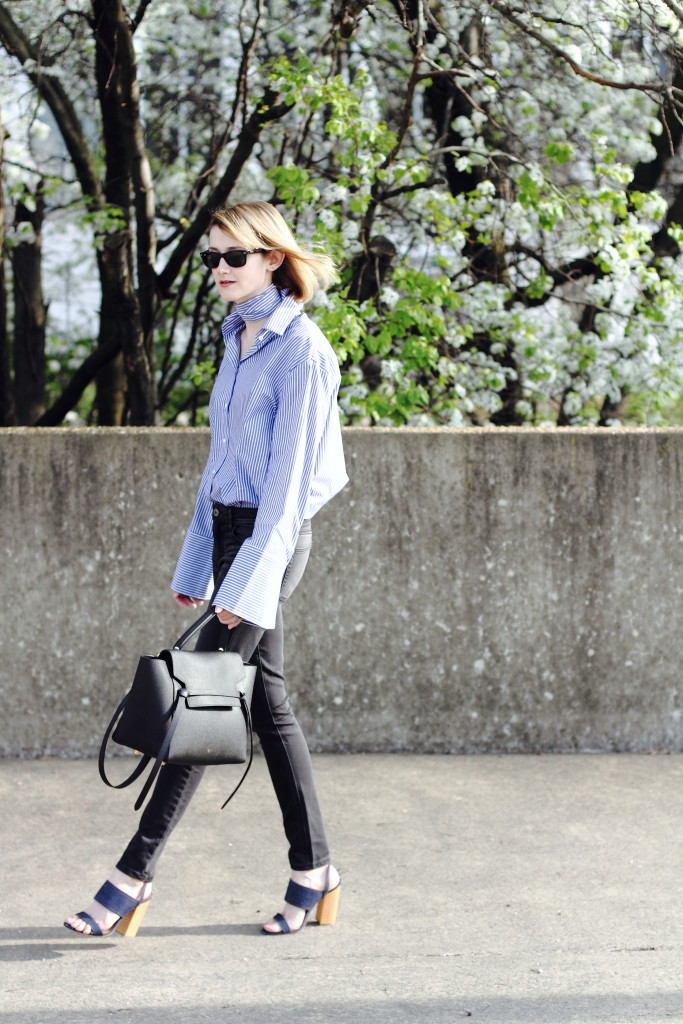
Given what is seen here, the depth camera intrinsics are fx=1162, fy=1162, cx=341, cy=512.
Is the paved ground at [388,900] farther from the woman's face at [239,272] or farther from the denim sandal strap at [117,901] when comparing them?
the woman's face at [239,272]

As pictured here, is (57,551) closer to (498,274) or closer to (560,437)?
(560,437)

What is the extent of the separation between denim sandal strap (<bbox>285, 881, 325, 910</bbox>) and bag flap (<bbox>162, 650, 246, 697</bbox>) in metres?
0.68

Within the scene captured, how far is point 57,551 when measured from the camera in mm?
4625

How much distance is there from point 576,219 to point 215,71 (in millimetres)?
3669

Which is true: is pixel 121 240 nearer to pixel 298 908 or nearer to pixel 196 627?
pixel 196 627

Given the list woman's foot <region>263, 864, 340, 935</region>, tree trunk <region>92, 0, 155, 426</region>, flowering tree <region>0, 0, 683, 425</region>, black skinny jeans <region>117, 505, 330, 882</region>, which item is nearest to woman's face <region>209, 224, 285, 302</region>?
black skinny jeans <region>117, 505, 330, 882</region>

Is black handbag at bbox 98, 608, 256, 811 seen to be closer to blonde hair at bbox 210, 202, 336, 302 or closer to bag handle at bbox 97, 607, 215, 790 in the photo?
bag handle at bbox 97, 607, 215, 790

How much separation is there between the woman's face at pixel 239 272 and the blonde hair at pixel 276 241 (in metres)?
0.02

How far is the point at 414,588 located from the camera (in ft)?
15.5

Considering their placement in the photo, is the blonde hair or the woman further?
the blonde hair

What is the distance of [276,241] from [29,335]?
717 centimetres

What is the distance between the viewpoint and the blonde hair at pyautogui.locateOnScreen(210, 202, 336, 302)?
3.04 metres

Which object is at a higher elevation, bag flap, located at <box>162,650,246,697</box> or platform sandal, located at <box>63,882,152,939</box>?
bag flap, located at <box>162,650,246,697</box>

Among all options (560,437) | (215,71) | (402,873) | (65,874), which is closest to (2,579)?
(65,874)
